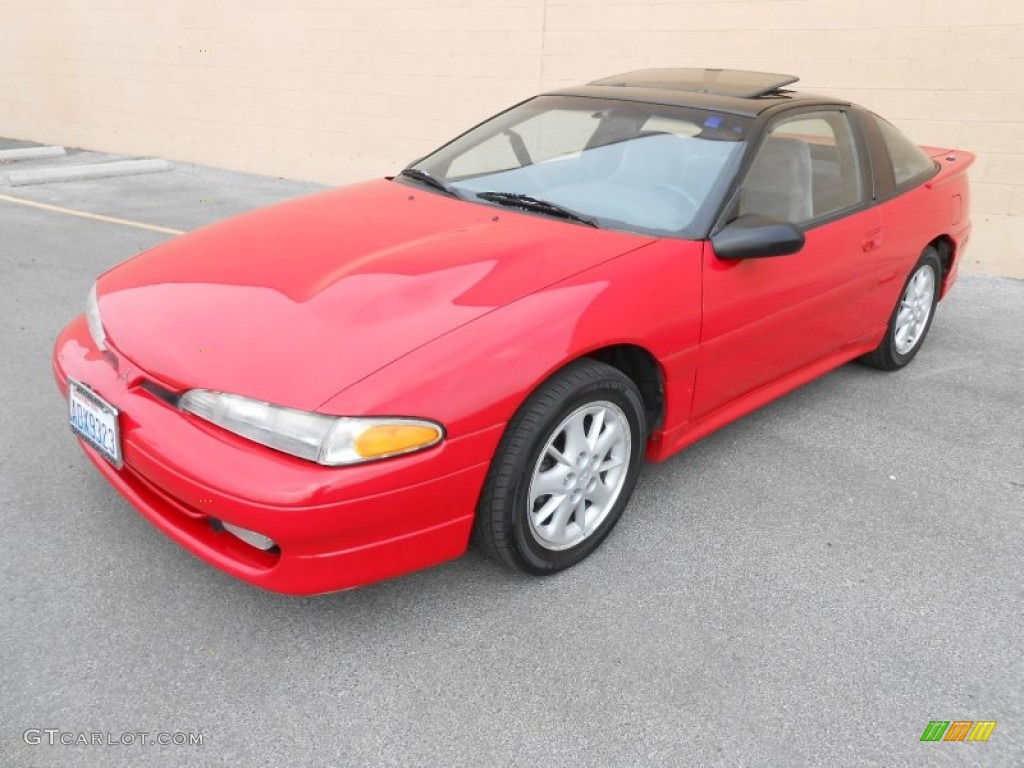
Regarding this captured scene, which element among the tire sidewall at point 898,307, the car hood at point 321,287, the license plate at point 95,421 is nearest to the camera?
the car hood at point 321,287

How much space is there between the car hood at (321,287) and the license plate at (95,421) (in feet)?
0.52

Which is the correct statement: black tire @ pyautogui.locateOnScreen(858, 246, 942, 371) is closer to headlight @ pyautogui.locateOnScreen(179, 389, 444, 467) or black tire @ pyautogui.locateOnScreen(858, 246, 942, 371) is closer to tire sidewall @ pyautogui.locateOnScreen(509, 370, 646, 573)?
tire sidewall @ pyautogui.locateOnScreen(509, 370, 646, 573)

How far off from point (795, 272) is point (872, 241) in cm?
67

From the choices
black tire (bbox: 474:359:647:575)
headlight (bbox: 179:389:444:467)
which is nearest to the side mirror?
black tire (bbox: 474:359:647:575)

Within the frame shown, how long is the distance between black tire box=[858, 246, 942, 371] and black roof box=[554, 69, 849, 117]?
0.99 metres

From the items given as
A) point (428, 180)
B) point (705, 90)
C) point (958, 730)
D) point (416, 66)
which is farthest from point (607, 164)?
point (416, 66)

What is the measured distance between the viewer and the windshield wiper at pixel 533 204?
2.91 metres

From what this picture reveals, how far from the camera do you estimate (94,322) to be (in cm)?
266

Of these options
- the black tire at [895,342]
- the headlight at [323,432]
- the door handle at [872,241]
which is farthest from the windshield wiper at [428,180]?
the black tire at [895,342]

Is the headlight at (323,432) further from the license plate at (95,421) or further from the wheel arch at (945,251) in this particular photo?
the wheel arch at (945,251)

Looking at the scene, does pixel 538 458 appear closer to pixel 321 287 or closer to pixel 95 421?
pixel 321 287

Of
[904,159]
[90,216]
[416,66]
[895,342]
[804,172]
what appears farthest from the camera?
[416,66]

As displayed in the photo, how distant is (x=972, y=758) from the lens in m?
2.01

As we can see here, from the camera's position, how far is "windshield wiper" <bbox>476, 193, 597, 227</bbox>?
9.54 ft
